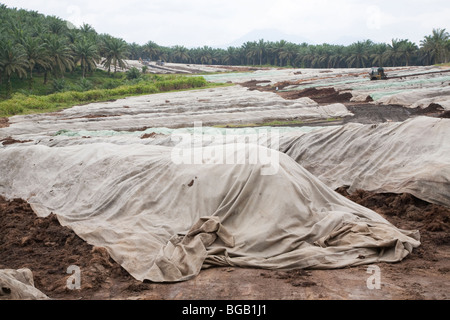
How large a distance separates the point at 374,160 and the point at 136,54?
82074mm

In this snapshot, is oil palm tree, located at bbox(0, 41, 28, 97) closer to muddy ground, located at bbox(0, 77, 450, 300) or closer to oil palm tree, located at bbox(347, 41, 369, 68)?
muddy ground, located at bbox(0, 77, 450, 300)

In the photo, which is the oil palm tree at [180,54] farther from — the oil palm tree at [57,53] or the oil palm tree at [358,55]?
the oil palm tree at [57,53]

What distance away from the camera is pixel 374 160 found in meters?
9.87

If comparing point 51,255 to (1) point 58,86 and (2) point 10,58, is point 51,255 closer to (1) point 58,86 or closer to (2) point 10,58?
(2) point 10,58

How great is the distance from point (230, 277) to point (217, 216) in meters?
1.32

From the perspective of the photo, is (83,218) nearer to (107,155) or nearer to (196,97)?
(107,155)

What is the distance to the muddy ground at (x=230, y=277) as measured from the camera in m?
4.91

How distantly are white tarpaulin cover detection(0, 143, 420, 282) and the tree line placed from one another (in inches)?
1313

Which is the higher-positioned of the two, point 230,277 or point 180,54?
point 180,54

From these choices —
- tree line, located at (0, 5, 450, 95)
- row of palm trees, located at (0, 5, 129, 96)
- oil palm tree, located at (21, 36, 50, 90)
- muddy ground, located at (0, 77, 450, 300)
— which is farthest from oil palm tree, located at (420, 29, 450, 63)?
muddy ground, located at (0, 77, 450, 300)

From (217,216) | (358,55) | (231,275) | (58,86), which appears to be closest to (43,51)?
(58,86)

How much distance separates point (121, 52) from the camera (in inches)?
2109

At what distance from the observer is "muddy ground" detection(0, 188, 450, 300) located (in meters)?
4.91
